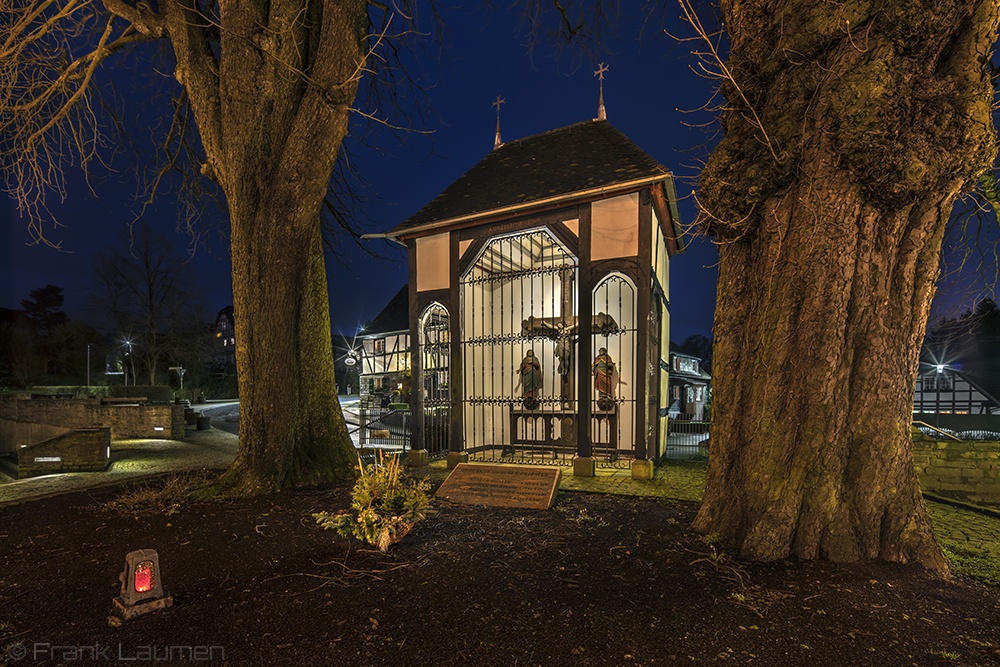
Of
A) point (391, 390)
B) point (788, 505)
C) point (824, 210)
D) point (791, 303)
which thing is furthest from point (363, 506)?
point (391, 390)

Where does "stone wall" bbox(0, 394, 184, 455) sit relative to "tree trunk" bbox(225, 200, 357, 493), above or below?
below

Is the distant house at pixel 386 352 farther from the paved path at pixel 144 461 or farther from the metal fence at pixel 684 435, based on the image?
the metal fence at pixel 684 435

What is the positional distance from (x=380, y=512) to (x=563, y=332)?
24.5ft

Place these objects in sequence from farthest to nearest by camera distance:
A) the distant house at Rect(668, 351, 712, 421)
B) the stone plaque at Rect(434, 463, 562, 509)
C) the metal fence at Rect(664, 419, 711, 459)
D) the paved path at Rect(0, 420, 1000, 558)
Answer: the distant house at Rect(668, 351, 712, 421), the metal fence at Rect(664, 419, 711, 459), the stone plaque at Rect(434, 463, 562, 509), the paved path at Rect(0, 420, 1000, 558)

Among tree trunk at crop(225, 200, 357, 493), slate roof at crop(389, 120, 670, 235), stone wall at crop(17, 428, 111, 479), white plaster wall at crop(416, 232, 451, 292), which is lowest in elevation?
stone wall at crop(17, 428, 111, 479)

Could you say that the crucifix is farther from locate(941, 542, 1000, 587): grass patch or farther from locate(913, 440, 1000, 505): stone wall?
locate(941, 542, 1000, 587): grass patch

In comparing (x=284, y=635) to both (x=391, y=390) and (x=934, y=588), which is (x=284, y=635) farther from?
(x=391, y=390)

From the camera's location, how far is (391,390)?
93.9ft

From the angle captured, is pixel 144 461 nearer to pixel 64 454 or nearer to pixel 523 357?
pixel 64 454

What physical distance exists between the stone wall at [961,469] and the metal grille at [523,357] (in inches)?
249

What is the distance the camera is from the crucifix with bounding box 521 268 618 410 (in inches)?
430

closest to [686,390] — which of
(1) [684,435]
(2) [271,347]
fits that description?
(1) [684,435]

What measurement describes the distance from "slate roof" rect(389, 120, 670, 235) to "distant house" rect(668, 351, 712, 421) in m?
18.4

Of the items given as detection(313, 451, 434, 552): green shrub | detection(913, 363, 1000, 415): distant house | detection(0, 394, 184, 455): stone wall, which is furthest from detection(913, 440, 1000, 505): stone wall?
detection(0, 394, 184, 455): stone wall
